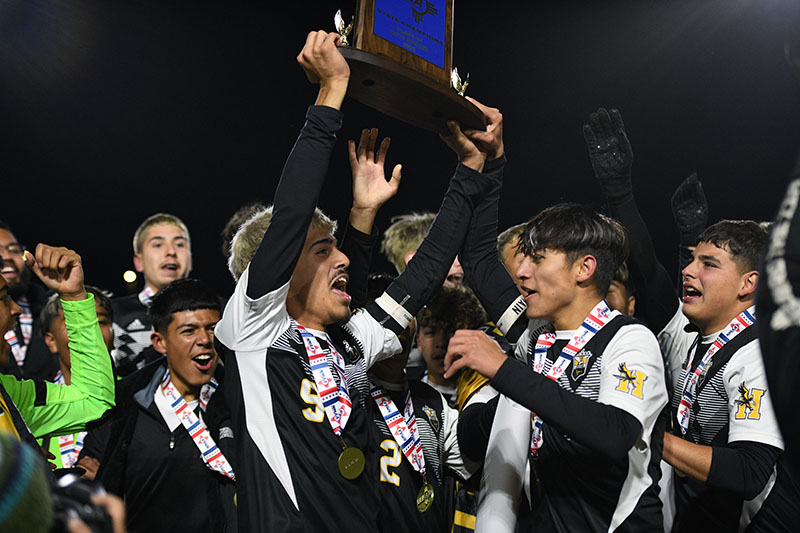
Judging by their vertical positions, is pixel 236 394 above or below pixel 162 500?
above

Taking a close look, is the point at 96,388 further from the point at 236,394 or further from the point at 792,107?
the point at 792,107

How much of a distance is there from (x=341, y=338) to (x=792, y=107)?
4.53 meters

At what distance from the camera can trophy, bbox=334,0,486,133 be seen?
1.86m

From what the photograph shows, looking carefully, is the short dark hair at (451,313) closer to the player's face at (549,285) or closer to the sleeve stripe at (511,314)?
the sleeve stripe at (511,314)

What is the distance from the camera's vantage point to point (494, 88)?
587 cm

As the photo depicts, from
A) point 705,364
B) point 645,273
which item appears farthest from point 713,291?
point 645,273

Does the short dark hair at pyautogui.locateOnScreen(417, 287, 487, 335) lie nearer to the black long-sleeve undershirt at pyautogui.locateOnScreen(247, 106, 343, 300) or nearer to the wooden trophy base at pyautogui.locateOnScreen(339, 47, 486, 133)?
the wooden trophy base at pyautogui.locateOnScreen(339, 47, 486, 133)

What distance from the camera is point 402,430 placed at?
2.17 m

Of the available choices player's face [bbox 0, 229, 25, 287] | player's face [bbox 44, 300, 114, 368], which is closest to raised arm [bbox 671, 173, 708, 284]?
player's face [bbox 44, 300, 114, 368]

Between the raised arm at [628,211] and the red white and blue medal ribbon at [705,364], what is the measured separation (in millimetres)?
431

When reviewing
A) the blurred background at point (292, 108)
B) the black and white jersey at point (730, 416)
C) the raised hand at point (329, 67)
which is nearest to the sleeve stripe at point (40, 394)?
the raised hand at point (329, 67)

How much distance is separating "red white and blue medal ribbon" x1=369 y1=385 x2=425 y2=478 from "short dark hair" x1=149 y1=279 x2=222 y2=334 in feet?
2.95

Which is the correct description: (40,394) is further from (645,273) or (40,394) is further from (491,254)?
(645,273)

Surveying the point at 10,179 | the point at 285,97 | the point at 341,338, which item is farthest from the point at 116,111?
the point at 341,338
